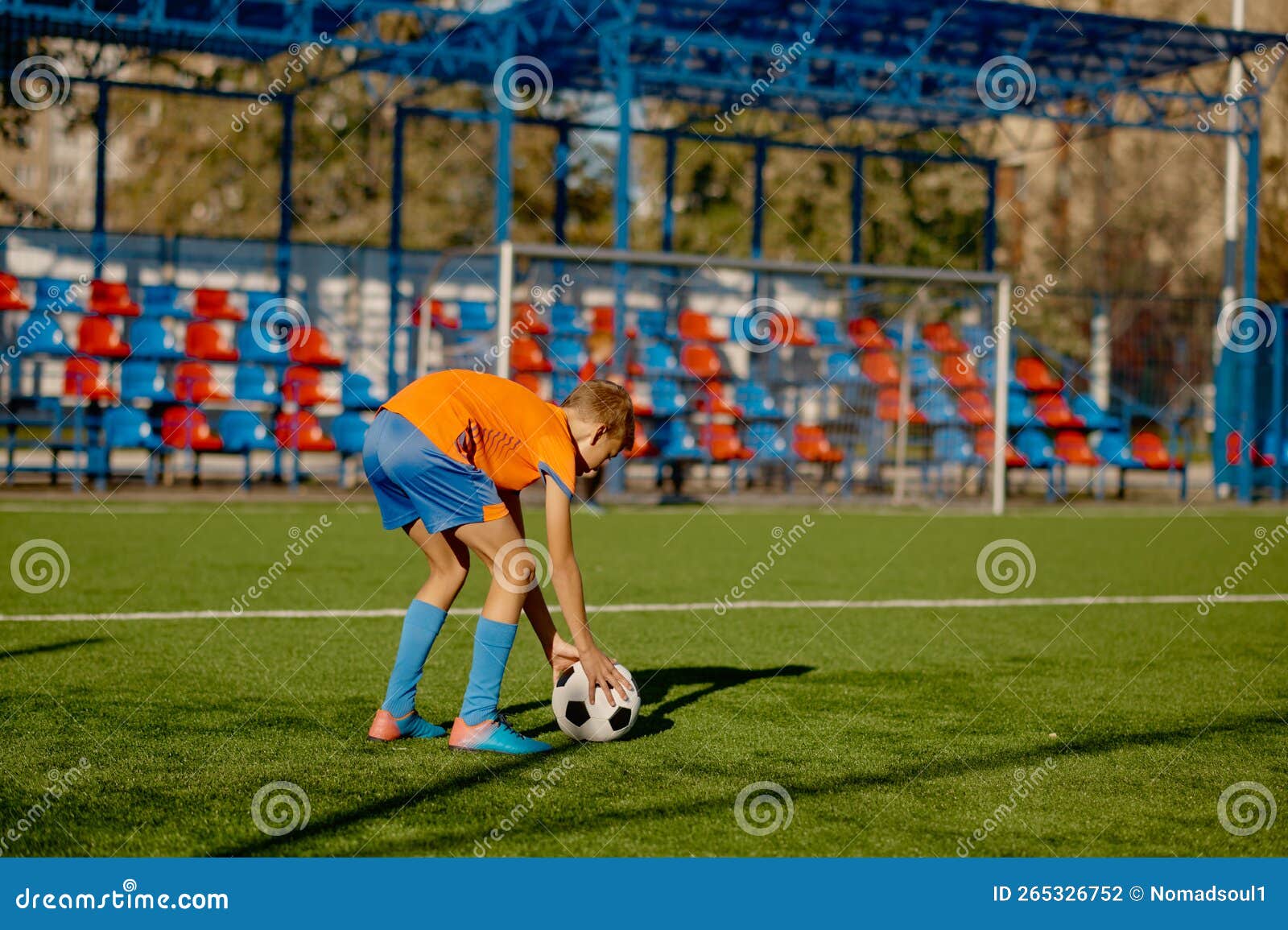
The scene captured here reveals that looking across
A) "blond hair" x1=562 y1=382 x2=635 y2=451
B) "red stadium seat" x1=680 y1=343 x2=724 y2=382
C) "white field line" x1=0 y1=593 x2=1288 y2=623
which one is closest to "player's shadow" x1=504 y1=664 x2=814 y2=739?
"blond hair" x1=562 y1=382 x2=635 y2=451

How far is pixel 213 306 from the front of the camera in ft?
60.6

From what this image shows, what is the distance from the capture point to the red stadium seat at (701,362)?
17.6 meters

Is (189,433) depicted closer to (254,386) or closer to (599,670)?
(254,386)

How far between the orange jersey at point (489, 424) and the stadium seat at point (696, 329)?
42.0 ft

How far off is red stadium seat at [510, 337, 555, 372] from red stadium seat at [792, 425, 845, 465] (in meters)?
2.99

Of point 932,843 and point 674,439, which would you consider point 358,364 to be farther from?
point 932,843

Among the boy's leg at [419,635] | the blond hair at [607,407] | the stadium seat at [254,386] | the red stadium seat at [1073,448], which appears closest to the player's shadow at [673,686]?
the boy's leg at [419,635]

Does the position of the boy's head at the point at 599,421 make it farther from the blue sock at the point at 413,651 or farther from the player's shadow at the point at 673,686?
the player's shadow at the point at 673,686

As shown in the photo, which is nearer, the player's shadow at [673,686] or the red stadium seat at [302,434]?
the player's shadow at [673,686]

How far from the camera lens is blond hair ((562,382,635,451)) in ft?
16.3

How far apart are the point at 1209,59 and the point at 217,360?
14115 millimetres

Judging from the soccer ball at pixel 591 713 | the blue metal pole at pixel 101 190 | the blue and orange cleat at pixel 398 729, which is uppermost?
the blue metal pole at pixel 101 190

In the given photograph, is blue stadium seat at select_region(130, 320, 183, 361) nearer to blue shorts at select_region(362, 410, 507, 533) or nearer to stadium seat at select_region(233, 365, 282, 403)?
stadium seat at select_region(233, 365, 282, 403)

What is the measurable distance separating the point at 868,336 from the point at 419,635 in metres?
13.8
